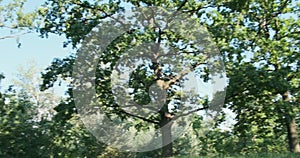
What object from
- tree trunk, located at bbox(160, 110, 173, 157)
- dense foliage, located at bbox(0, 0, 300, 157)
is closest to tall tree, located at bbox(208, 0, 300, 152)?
dense foliage, located at bbox(0, 0, 300, 157)

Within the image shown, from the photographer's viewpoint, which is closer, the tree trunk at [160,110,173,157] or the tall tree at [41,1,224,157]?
the tall tree at [41,1,224,157]

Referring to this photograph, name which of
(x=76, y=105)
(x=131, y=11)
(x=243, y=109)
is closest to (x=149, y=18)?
(x=131, y=11)

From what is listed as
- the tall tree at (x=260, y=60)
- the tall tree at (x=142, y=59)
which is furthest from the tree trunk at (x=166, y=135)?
the tall tree at (x=260, y=60)

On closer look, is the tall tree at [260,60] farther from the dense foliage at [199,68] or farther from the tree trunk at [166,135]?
the tree trunk at [166,135]

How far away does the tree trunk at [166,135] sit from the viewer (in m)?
16.7

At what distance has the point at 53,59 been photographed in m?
16.2

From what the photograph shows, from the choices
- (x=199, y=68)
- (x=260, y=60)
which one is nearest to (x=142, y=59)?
(x=199, y=68)

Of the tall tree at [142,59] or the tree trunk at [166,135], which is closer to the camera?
the tall tree at [142,59]

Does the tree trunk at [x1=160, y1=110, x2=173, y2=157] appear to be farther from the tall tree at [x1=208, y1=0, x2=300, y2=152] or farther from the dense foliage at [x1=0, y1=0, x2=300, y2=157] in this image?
the tall tree at [x1=208, y1=0, x2=300, y2=152]

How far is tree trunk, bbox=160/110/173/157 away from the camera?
16719mm

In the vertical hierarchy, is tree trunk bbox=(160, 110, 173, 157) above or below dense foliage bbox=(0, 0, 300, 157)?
below

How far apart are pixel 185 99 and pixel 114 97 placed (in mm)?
3268

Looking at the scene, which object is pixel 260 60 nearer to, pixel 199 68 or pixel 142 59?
pixel 199 68

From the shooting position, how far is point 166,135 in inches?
668
